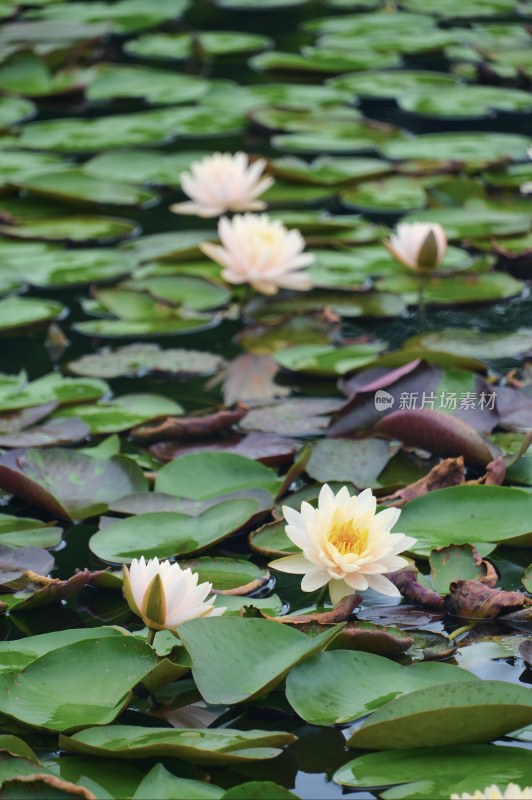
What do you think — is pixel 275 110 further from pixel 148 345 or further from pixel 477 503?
pixel 477 503

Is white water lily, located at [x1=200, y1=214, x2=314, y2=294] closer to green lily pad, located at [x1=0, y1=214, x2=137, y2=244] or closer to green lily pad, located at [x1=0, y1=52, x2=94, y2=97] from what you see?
green lily pad, located at [x1=0, y1=214, x2=137, y2=244]

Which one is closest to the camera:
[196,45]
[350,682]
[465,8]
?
[350,682]

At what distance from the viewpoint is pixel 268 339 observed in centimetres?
295

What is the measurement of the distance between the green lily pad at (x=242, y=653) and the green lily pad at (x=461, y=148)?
257 centimetres

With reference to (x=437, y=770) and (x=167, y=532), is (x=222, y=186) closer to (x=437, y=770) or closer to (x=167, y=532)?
(x=167, y=532)

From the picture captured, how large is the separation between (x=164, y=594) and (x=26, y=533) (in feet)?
1.75

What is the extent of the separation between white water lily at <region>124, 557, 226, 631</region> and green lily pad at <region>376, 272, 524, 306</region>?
1.58 metres

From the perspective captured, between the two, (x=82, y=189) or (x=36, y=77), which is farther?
(x=36, y=77)

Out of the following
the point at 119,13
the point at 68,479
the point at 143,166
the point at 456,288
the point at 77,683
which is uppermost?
the point at 77,683

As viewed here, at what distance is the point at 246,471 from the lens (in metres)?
2.25

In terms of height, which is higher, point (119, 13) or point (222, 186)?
point (222, 186)

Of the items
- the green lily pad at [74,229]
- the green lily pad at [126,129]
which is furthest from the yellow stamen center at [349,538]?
the green lily pad at [126,129]

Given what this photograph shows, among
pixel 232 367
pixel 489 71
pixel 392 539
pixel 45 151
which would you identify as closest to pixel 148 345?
pixel 232 367

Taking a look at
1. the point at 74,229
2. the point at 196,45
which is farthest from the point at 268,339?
the point at 196,45
